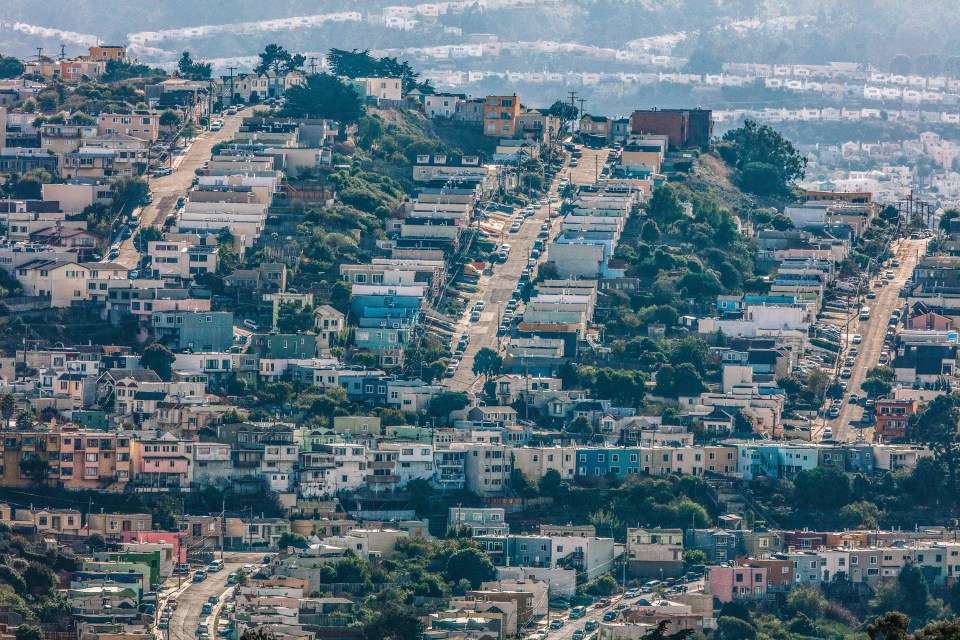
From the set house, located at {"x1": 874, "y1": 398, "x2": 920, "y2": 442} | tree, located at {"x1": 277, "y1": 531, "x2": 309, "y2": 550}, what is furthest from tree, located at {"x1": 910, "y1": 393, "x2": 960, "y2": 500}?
tree, located at {"x1": 277, "y1": 531, "x2": 309, "y2": 550}

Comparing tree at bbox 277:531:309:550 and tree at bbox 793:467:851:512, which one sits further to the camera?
tree at bbox 793:467:851:512

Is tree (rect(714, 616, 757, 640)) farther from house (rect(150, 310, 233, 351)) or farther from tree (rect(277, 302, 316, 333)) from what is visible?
tree (rect(277, 302, 316, 333))

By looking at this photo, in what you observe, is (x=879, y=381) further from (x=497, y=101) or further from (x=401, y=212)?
(x=497, y=101)

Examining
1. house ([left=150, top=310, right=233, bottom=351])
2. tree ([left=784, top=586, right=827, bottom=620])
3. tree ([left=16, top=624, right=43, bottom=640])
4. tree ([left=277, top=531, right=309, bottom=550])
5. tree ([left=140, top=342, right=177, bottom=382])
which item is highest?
house ([left=150, top=310, right=233, bottom=351])

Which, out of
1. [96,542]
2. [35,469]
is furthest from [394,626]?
[35,469]

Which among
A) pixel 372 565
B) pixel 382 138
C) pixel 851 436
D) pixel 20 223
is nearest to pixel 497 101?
pixel 382 138

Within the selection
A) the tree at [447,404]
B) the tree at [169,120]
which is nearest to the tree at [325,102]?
the tree at [169,120]

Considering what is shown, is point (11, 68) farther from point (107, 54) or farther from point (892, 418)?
point (892, 418)
